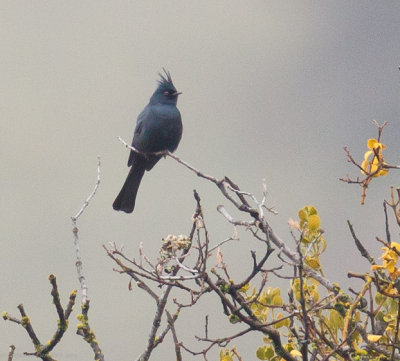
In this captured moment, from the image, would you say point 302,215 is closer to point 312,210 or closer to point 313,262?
point 312,210

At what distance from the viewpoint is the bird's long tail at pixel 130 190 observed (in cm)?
930

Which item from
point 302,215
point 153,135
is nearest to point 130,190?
point 153,135

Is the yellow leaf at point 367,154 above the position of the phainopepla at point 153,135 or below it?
below

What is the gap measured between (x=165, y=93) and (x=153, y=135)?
0.82m

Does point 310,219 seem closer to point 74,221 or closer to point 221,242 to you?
point 221,242

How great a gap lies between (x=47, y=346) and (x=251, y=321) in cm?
79

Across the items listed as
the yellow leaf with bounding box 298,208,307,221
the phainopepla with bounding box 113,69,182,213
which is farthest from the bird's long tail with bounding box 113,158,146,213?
the yellow leaf with bounding box 298,208,307,221

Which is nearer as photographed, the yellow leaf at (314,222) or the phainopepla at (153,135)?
the yellow leaf at (314,222)

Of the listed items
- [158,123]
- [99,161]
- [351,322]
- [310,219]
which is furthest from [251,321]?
[158,123]

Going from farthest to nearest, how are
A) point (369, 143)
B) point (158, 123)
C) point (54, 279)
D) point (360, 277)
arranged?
point (158, 123) → point (369, 143) → point (360, 277) → point (54, 279)

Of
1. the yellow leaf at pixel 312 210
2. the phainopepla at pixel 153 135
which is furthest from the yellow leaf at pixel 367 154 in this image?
the phainopepla at pixel 153 135

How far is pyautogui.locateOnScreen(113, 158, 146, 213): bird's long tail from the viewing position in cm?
930

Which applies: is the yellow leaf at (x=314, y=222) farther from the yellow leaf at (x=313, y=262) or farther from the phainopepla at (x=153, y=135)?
the phainopepla at (x=153, y=135)

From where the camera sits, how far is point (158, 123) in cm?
903
